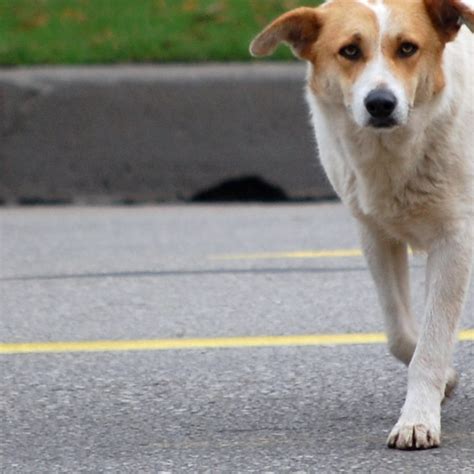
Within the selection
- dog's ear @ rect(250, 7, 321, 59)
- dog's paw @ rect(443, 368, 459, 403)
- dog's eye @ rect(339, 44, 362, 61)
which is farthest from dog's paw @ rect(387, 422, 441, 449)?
Answer: dog's ear @ rect(250, 7, 321, 59)

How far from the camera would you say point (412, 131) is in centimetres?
466

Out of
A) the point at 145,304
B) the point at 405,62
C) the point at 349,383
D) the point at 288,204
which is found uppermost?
the point at 405,62

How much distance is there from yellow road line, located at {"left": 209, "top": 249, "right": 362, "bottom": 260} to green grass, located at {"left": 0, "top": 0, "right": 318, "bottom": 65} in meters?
2.71

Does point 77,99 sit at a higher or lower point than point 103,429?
lower

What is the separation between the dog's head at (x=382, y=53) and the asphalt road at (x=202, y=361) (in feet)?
3.10

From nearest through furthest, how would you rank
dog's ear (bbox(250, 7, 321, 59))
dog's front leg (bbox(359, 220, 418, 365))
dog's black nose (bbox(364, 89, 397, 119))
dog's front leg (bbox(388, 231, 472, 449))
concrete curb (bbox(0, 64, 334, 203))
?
dog's black nose (bbox(364, 89, 397, 119)) → dog's front leg (bbox(388, 231, 472, 449)) → dog's ear (bbox(250, 7, 321, 59)) → dog's front leg (bbox(359, 220, 418, 365)) → concrete curb (bbox(0, 64, 334, 203))

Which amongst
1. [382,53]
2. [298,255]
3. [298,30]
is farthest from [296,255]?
[382,53]

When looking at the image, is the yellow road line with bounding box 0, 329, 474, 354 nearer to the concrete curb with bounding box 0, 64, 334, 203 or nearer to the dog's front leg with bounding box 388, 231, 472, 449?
the dog's front leg with bounding box 388, 231, 472, 449

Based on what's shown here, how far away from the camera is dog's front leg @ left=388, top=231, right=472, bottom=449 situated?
4586 mm

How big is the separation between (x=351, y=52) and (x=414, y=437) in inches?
43.4

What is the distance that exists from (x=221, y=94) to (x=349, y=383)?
15.5 ft

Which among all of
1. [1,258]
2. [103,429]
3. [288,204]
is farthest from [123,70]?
[103,429]

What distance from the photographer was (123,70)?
10.0 m

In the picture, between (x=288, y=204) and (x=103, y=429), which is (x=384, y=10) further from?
(x=288, y=204)
